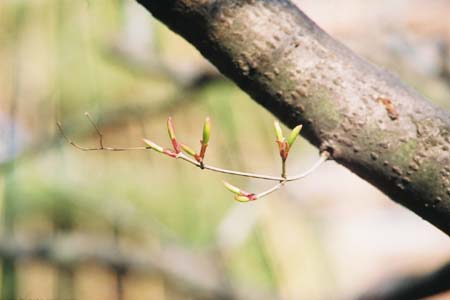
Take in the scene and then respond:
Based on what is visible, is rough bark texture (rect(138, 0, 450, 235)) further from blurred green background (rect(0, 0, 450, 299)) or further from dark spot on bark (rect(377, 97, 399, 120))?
blurred green background (rect(0, 0, 450, 299))

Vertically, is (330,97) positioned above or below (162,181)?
below

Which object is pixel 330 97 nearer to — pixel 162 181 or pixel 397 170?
pixel 397 170

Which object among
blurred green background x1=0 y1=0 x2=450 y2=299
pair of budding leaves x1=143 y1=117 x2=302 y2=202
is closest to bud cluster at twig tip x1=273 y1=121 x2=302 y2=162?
pair of budding leaves x1=143 y1=117 x2=302 y2=202

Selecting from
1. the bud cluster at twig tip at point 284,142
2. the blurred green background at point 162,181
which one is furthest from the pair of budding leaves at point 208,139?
the blurred green background at point 162,181

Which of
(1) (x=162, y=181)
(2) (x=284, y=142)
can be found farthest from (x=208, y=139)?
(1) (x=162, y=181)

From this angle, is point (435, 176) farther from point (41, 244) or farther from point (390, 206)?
point (390, 206)

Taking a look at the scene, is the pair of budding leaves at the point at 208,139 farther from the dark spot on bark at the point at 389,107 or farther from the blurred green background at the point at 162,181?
the blurred green background at the point at 162,181
